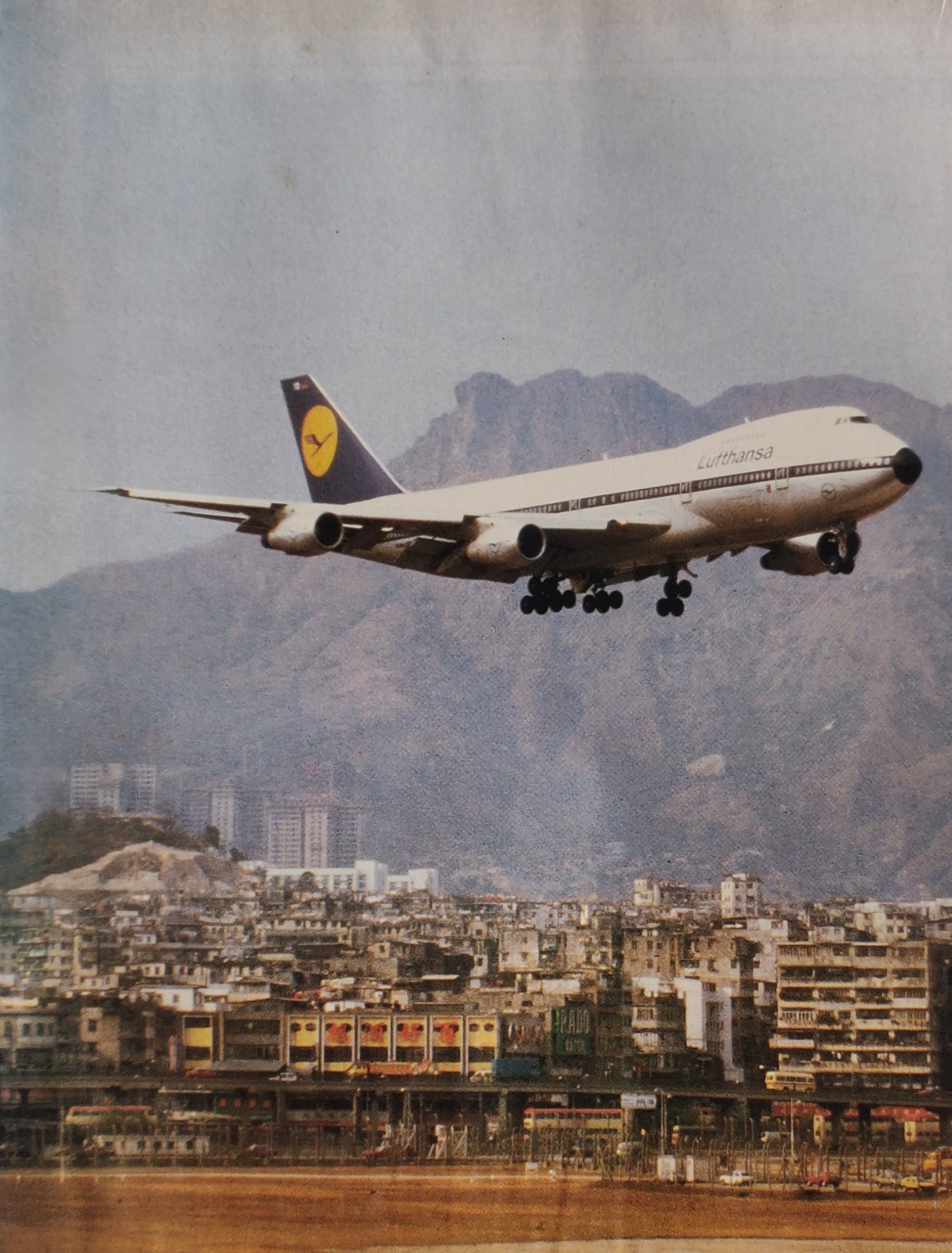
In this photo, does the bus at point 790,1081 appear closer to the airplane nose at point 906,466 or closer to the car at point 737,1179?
the car at point 737,1179

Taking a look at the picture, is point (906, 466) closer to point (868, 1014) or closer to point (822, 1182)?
point (822, 1182)

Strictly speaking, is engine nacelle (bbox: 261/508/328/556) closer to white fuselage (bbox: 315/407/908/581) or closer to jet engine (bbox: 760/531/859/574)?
white fuselage (bbox: 315/407/908/581)

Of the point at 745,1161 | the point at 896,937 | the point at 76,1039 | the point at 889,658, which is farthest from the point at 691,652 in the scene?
the point at 76,1039

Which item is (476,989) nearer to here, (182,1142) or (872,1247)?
(182,1142)

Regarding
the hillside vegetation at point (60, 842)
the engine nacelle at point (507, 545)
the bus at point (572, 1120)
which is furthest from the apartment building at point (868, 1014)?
the engine nacelle at point (507, 545)

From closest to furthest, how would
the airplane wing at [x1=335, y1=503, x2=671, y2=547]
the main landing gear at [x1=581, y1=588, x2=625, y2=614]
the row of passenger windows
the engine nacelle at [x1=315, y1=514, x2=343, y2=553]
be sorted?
1. the row of passenger windows
2. the engine nacelle at [x1=315, y1=514, x2=343, y2=553]
3. the airplane wing at [x1=335, y1=503, x2=671, y2=547]
4. the main landing gear at [x1=581, y1=588, x2=625, y2=614]

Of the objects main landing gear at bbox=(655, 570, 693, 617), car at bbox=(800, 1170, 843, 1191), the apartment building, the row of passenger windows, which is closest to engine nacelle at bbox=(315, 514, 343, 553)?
the row of passenger windows

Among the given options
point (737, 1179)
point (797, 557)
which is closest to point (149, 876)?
point (737, 1179)

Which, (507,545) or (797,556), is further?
(797,556)
